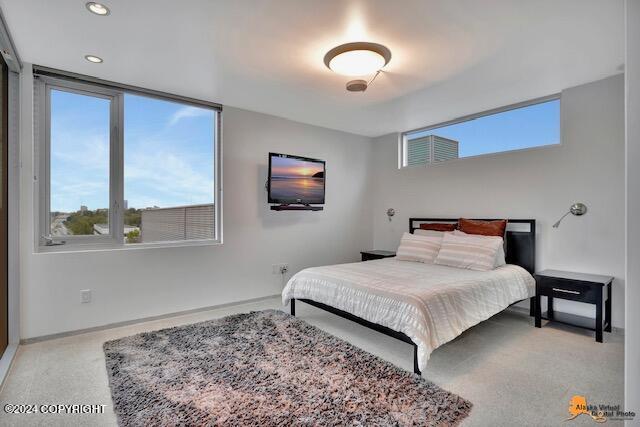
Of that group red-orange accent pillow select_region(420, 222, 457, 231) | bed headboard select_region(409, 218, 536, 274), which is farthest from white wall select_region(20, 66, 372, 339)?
bed headboard select_region(409, 218, 536, 274)

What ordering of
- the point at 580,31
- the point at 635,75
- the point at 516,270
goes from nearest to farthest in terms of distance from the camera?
the point at 635,75
the point at 580,31
the point at 516,270

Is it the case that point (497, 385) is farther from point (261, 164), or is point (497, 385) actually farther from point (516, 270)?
point (261, 164)

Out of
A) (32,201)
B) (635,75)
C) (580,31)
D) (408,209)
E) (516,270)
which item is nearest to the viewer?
(635,75)

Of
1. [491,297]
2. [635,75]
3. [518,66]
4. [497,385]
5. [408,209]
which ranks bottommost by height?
[497,385]

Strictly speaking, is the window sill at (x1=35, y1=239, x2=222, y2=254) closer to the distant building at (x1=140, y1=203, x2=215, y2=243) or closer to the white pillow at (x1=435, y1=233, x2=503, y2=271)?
the distant building at (x1=140, y1=203, x2=215, y2=243)

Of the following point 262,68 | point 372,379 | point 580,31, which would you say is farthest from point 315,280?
point 580,31

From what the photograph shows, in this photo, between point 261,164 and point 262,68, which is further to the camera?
point 261,164

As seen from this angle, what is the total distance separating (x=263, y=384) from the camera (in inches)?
83.2

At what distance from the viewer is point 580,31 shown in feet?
7.49

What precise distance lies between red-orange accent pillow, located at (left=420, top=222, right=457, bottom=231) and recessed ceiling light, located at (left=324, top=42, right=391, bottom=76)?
2404 millimetres

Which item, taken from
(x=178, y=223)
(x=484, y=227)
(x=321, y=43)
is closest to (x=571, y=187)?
(x=484, y=227)

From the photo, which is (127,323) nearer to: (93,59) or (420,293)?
(93,59)

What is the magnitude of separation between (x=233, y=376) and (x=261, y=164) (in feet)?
8.92

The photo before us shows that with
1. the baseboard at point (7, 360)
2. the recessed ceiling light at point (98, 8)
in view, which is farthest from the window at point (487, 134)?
the baseboard at point (7, 360)
